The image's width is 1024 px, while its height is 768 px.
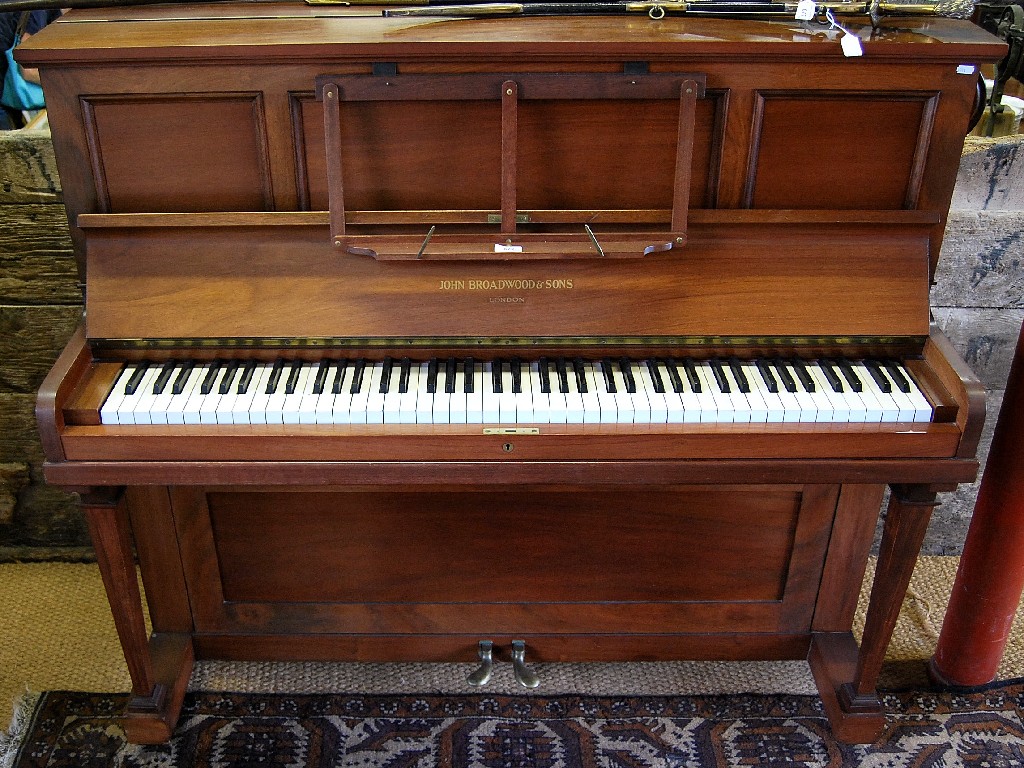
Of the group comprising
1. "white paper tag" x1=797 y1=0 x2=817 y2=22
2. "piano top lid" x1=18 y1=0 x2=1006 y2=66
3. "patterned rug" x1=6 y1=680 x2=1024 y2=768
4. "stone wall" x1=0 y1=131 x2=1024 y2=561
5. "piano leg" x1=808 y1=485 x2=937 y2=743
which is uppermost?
"white paper tag" x1=797 y1=0 x2=817 y2=22

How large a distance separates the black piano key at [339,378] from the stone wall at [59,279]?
91 cm

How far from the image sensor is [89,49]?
182 centimetres

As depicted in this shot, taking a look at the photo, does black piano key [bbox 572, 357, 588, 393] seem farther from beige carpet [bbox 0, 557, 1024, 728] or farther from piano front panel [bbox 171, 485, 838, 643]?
beige carpet [bbox 0, 557, 1024, 728]

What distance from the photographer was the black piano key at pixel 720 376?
1.90 m

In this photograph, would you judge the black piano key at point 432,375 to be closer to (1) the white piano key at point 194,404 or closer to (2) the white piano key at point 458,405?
(2) the white piano key at point 458,405

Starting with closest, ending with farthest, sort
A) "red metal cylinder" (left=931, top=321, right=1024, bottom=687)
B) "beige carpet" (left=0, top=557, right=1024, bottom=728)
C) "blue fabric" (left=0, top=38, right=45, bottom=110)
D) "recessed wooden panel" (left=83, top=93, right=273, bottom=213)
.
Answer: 1. "recessed wooden panel" (left=83, top=93, right=273, bottom=213)
2. "red metal cylinder" (left=931, top=321, right=1024, bottom=687)
3. "beige carpet" (left=0, top=557, right=1024, bottom=728)
4. "blue fabric" (left=0, top=38, right=45, bottom=110)

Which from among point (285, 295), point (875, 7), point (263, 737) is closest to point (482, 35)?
point (285, 295)

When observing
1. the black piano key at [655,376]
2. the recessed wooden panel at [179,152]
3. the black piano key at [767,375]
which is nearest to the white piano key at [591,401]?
the black piano key at [655,376]

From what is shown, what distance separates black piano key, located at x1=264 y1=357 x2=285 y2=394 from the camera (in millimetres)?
1877

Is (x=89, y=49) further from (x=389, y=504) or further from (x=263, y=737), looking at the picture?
(x=263, y=737)

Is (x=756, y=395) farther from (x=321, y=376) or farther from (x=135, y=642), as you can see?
(x=135, y=642)

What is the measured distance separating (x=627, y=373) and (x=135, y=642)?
124 centimetres

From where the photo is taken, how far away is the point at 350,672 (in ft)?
8.16

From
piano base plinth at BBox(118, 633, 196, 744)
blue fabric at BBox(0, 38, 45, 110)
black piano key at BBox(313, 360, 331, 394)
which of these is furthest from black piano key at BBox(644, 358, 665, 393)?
blue fabric at BBox(0, 38, 45, 110)
